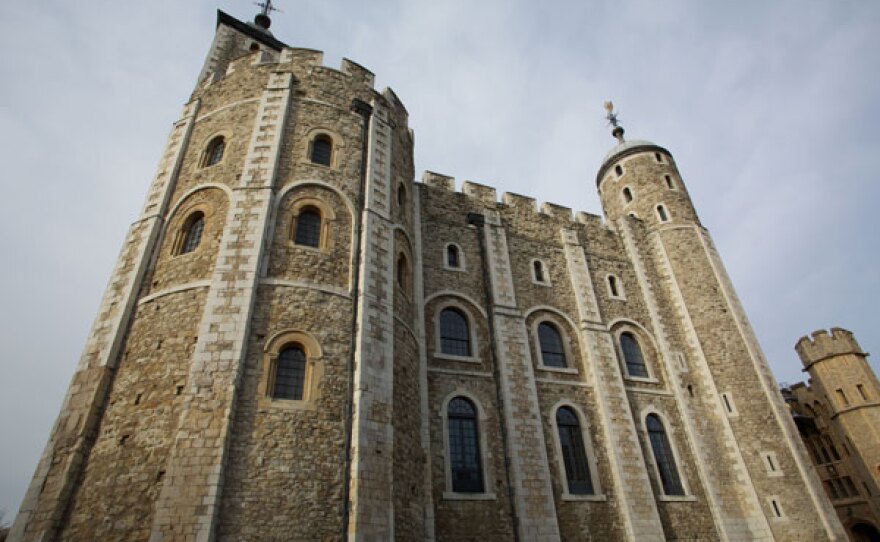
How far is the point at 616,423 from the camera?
14336 millimetres

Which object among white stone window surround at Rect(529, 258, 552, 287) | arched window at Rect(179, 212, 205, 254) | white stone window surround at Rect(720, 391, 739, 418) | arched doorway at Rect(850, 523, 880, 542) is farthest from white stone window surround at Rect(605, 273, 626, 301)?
arched doorway at Rect(850, 523, 880, 542)

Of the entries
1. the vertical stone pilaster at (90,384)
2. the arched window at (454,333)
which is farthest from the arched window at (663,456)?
the vertical stone pilaster at (90,384)

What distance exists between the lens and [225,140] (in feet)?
41.6

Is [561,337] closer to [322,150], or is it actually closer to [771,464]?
[771,464]

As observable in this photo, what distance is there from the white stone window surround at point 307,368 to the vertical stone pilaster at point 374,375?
0.77 meters

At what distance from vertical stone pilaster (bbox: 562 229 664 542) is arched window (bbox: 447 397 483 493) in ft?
13.0

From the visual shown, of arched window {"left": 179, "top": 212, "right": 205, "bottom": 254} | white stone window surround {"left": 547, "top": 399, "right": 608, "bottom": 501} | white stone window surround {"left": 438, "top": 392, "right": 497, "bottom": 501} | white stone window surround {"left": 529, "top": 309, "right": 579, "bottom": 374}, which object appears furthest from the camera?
white stone window surround {"left": 529, "top": 309, "right": 579, "bottom": 374}

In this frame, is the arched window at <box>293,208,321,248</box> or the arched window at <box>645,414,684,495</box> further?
the arched window at <box>645,414,684,495</box>

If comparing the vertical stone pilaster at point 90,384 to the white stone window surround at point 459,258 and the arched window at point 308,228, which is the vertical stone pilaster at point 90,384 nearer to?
the arched window at point 308,228

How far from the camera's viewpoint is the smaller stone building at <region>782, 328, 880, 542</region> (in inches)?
867

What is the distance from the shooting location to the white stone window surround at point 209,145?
1233 cm

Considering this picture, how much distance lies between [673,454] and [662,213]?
10083 mm

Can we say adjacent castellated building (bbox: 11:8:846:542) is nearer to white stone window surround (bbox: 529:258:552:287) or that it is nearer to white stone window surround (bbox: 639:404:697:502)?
white stone window surround (bbox: 639:404:697:502)

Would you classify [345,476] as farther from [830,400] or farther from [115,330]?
[830,400]
